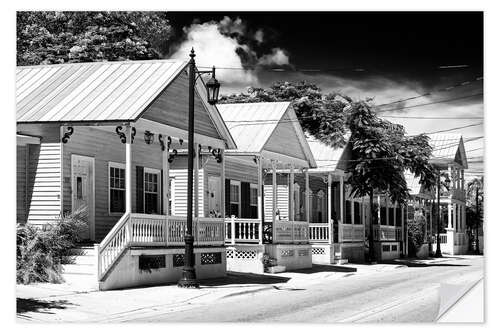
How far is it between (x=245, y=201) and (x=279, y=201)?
485cm

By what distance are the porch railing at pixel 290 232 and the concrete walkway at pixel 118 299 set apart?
4.77 meters

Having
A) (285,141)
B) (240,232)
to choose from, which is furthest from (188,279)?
(285,141)

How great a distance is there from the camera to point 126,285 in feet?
69.9

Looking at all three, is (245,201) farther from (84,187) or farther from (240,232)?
(84,187)

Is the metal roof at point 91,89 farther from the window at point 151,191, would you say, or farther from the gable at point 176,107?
the window at point 151,191

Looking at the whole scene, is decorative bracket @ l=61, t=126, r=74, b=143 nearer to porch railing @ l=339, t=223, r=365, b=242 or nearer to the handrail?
the handrail

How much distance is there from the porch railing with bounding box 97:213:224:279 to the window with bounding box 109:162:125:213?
2267 mm

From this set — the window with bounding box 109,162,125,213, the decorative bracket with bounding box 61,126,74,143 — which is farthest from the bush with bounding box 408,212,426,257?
the decorative bracket with bounding box 61,126,74,143

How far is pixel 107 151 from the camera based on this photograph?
25562 millimetres

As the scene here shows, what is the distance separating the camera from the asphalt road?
54.4ft

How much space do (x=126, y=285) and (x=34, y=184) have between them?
11.7 feet
